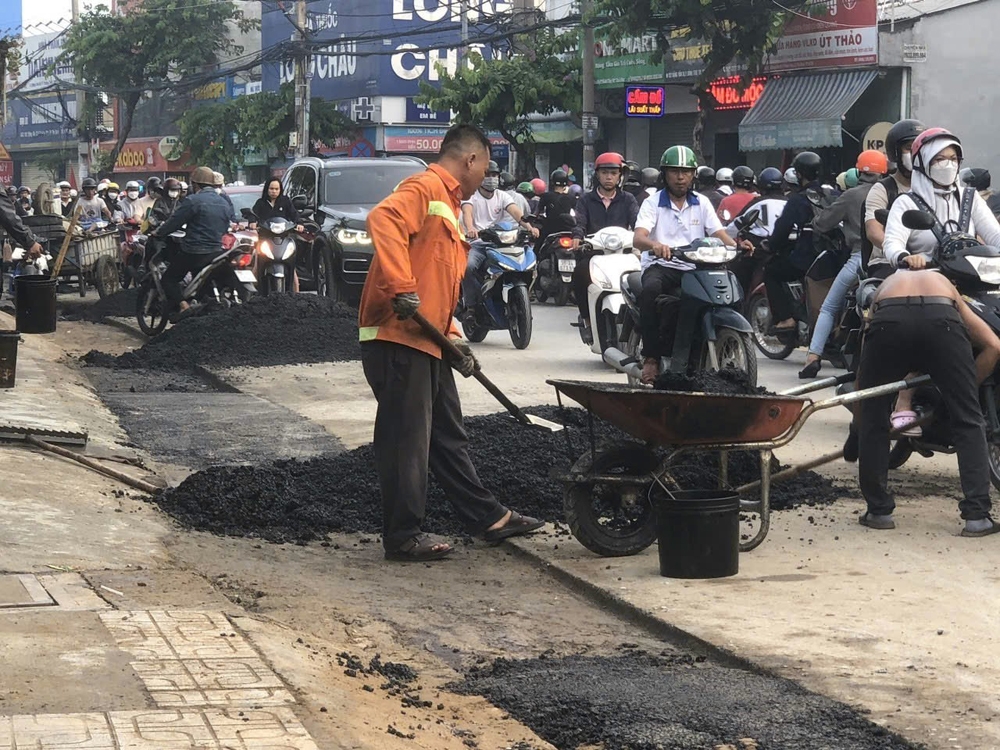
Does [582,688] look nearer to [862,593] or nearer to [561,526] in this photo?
[862,593]

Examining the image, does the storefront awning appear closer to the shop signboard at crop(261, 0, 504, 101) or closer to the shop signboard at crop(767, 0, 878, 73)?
the shop signboard at crop(767, 0, 878, 73)

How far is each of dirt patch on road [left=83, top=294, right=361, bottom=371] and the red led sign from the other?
1652 cm

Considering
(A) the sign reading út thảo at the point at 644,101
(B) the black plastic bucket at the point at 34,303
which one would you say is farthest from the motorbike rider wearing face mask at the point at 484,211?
(A) the sign reading út thảo at the point at 644,101

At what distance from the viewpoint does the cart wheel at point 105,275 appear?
24.3m

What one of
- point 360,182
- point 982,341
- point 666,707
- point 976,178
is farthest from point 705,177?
point 666,707

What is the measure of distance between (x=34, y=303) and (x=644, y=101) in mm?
20536

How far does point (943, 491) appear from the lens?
8.54 metres

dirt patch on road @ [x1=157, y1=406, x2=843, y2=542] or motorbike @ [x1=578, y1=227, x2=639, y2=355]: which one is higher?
motorbike @ [x1=578, y1=227, x2=639, y2=355]

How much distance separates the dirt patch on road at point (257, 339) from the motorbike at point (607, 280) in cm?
261

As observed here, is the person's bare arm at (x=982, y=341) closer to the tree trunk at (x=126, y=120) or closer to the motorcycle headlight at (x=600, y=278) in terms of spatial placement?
the motorcycle headlight at (x=600, y=278)

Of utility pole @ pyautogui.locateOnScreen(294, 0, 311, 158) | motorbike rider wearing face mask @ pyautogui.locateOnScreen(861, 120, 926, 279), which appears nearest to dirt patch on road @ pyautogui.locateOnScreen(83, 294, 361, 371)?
motorbike rider wearing face mask @ pyautogui.locateOnScreen(861, 120, 926, 279)

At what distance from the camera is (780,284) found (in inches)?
584

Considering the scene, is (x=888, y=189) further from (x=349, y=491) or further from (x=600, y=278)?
(x=349, y=491)

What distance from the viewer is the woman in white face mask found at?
835cm
